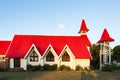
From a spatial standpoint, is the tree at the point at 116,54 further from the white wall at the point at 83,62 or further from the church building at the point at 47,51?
the white wall at the point at 83,62

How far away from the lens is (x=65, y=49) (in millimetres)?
39438

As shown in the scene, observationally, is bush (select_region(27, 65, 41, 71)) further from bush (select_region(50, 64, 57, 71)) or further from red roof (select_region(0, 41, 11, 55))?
red roof (select_region(0, 41, 11, 55))

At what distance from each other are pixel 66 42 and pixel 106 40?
7328mm

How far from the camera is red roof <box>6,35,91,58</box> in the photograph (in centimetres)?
4036

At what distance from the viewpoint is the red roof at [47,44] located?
40359 mm

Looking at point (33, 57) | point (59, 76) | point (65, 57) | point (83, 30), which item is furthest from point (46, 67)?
point (83, 30)

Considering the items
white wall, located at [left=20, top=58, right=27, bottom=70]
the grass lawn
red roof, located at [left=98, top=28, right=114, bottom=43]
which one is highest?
red roof, located at [left=98, top=28, right=114, bottom=43]

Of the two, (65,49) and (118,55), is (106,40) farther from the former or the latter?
(118,55)

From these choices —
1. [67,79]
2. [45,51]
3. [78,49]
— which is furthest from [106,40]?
[67,79]

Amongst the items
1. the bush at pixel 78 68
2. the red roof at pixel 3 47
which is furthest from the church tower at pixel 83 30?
the red roof at pixel 3 47

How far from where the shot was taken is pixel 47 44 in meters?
42.2

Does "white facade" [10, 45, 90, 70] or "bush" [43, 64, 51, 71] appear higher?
"white facade" [10, 45, 90, 70]

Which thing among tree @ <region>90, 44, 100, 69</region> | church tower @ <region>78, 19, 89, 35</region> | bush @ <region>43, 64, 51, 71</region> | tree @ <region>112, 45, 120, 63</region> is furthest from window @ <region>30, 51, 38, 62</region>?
tree @ <region>112, 45, 120, 63</region>

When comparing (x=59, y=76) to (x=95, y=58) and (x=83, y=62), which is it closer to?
(x=83, y=62)
